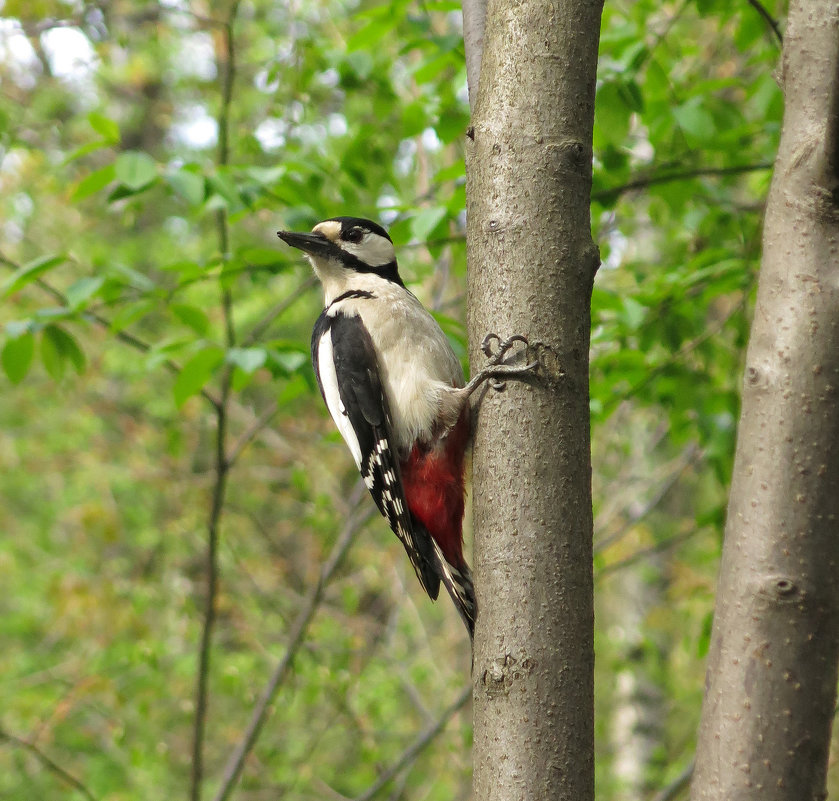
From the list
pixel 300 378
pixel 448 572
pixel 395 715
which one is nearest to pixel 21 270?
pixel 300 378

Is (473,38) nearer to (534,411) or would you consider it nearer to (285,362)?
(534,411)

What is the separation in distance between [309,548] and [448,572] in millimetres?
5059

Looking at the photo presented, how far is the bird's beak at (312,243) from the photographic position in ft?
9.20

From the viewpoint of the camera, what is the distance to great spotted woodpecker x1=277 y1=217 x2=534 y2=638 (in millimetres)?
2576

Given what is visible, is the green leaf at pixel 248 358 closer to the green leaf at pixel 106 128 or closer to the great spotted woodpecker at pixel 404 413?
the great spotted woodpecker at pixel 404 413

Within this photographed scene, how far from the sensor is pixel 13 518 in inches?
454

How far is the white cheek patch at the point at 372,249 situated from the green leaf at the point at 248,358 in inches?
25.4

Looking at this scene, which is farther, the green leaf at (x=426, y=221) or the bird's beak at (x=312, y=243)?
the bird's beak at (x=312, y=243)

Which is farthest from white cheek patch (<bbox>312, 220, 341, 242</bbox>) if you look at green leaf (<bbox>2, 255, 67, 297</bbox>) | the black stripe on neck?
green leaf (<bbox>2, 255, 67, 297</bbox>)

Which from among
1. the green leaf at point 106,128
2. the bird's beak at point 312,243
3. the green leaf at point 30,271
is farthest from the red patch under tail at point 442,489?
the green leaf at point 106,128

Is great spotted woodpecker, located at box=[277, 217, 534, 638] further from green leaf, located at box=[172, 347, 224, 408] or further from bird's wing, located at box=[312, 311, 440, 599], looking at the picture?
green leaf, located at box=[172, 347, 224, 408]

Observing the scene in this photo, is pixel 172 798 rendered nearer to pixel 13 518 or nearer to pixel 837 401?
pixel 13 518

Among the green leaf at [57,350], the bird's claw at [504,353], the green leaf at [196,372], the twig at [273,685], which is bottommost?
the twig at [273,685]

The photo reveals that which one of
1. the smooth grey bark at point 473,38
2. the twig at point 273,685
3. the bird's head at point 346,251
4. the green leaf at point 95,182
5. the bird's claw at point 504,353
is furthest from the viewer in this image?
the twig at point 273,685
